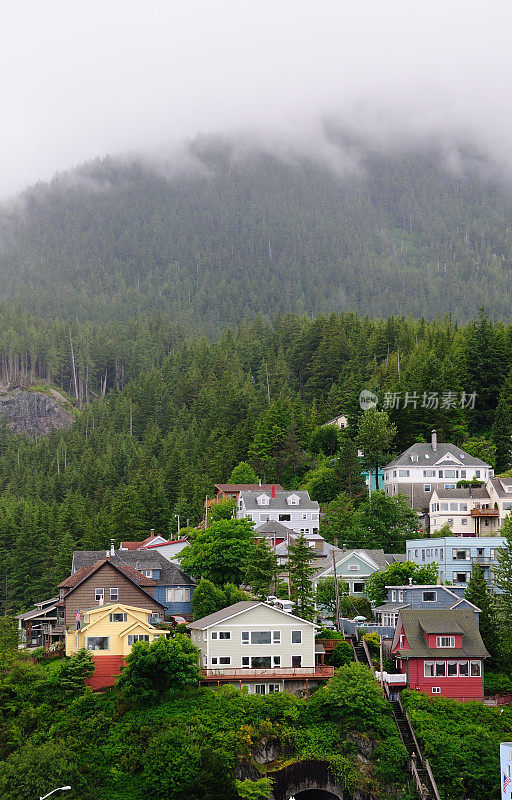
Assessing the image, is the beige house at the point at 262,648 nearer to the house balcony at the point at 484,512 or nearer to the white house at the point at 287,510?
the house balcony at the point at 484,512

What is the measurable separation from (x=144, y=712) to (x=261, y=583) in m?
21.3

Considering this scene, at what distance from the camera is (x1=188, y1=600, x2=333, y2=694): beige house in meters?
75.4

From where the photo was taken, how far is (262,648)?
77000 millimetres

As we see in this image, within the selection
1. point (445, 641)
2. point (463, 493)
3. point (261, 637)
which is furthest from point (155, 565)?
point (463, 493)

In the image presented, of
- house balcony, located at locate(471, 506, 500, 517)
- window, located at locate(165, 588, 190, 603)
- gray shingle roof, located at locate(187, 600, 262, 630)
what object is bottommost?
gray shingle roof, located at locate(187, 600, 262, 630)

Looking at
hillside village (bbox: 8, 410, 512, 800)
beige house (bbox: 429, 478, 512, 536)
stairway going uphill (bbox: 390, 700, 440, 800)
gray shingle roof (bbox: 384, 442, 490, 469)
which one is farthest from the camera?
gray shingle roof (bbox: 384, 442, 490, 469)

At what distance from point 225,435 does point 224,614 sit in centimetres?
7810

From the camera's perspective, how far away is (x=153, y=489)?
13750 cm

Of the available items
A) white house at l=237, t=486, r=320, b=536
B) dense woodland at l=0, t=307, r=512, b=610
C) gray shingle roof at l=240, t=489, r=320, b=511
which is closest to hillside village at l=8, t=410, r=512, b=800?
white house at l=237, t=486, r=320, b=536

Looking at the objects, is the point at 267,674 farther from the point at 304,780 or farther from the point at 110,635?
the point at 110,635

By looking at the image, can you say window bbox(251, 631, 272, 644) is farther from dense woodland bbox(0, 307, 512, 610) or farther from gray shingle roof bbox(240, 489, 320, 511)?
gray shingle roof bbox(240, 489, 320, 511)

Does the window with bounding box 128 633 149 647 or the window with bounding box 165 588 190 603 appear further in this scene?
the window with bounding box 165 588 190 603

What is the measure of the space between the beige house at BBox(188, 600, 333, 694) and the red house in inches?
244

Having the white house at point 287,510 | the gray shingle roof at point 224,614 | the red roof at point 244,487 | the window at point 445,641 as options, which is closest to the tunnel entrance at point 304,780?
the gray shingle roof at point 224,614
